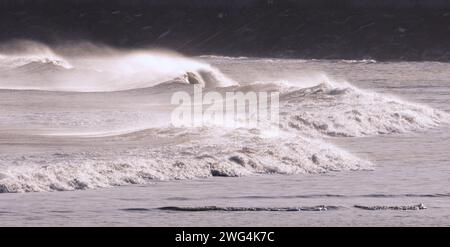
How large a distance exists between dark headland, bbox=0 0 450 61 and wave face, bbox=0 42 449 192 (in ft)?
125

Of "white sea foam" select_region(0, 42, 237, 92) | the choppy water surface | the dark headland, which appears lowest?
the choppy water surface

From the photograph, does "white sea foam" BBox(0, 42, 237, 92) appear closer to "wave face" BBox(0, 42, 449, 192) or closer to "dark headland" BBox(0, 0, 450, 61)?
"wave face" BBox(0, 42, 449, 192)

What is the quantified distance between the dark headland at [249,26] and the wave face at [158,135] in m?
38.2

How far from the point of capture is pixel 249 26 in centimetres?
8962

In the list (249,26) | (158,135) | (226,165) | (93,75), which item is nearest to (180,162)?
(226,165)

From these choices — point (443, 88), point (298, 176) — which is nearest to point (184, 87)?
point (443, 88)

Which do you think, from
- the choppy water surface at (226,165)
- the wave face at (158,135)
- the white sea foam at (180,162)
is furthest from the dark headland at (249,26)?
the white sea foam at (180,162)

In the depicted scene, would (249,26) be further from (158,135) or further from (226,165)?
(226,165)

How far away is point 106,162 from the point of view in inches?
798

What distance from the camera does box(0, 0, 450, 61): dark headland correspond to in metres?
83.4

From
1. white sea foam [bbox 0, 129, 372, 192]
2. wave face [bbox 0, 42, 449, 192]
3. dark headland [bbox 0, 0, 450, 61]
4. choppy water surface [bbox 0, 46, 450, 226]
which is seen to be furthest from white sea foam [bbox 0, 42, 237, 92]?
dark headland [bbox 0, 0, 450, 61]

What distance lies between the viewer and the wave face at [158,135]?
19.8 meters

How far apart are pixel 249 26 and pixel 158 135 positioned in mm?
65199

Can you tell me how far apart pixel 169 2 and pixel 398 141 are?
68363mm
